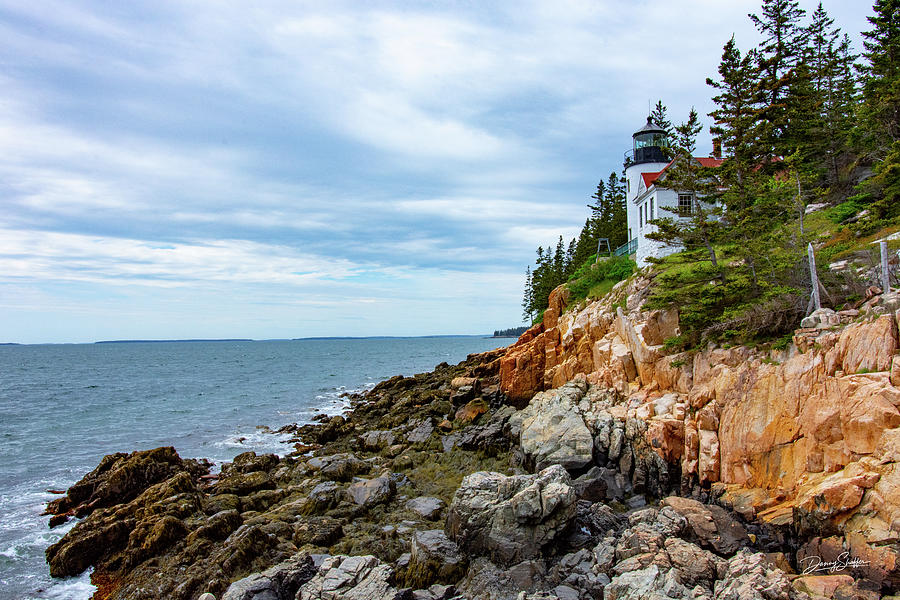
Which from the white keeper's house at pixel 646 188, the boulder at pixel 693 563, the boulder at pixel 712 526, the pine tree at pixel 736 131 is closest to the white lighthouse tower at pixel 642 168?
the white keeper's house at pixel 646 188

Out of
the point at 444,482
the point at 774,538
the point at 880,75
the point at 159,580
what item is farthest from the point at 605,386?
the point at 880,75

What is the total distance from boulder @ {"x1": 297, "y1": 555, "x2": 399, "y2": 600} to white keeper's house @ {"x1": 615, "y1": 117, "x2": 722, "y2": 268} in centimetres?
2430

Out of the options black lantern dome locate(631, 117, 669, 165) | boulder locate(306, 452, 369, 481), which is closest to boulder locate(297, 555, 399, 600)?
boulder locate(306, 452, 369, 481)

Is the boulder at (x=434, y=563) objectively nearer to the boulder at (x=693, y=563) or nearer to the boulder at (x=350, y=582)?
the boulder at (x=350, y=582)

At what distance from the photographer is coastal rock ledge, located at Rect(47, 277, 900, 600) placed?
35.8 feet

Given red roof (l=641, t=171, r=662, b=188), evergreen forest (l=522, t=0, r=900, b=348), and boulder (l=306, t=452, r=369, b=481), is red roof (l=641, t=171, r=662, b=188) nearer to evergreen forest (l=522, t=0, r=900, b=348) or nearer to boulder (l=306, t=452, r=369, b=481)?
evergreen forest (l=522, t=0, r=900, b=348)

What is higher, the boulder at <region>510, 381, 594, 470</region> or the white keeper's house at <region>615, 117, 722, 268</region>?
the white keeper's house at <region>615, 117, 722, 268</region>

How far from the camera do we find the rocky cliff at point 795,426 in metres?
11.0

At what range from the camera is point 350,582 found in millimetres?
11156

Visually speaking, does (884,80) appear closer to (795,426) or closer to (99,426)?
(795,426)

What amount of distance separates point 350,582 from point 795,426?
1236 centimetres

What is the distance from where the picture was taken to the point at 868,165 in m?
27.4

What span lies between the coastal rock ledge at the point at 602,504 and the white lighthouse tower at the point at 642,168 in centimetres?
1483

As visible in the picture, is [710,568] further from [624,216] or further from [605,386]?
[624,216]
